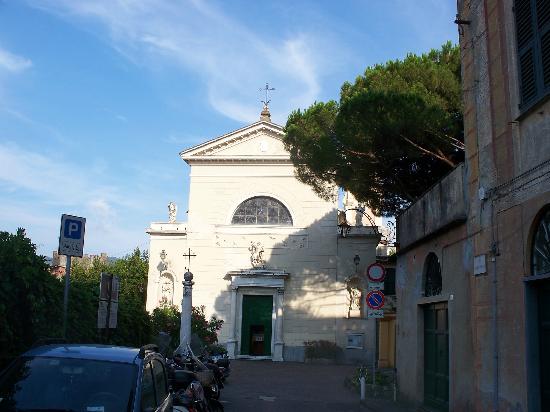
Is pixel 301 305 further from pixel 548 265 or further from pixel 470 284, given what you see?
pixel 548 265

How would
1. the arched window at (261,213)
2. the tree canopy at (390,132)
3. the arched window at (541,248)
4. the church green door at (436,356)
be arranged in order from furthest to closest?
the arched window at (261,213), the tree canopy at (390,132), the church green door at (436,356), the arched window at (541,248)

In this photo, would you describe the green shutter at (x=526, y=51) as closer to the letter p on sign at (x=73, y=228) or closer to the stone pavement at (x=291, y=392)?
the letter p on sign at (x=73, y=228)

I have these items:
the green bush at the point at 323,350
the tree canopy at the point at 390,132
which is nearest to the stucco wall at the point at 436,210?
the tree canopy at the point at 390,132

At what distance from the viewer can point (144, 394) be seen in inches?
206

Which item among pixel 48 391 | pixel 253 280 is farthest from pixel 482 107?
pixel 253 280

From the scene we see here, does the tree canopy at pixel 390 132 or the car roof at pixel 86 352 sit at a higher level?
the tree canopy at pixel 390 132

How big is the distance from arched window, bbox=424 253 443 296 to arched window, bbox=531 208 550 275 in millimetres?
4249

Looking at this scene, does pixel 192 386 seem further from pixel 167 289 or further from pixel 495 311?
pixel 167 289

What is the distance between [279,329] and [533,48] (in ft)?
77.7

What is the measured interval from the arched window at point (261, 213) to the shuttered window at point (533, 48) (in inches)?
921

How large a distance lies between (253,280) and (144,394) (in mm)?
24878

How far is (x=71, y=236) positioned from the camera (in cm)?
859

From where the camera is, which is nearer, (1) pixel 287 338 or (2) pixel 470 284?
(2) pixel 470 284

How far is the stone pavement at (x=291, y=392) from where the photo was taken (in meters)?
13.3
